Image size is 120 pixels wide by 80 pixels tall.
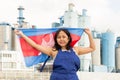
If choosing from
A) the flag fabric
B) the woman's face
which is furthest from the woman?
the flag fabric

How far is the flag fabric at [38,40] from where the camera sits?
15.3 ft

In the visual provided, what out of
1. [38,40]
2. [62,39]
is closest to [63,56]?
[62,39]

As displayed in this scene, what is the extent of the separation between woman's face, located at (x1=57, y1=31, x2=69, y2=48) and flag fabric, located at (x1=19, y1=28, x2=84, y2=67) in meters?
0.36

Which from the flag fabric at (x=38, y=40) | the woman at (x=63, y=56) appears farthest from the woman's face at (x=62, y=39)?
the flag fabric at (x=38, y=40)

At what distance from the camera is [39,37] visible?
15.8ft

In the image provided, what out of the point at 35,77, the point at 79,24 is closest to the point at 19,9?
the point at 79,24

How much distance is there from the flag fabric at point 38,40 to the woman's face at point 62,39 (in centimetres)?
36

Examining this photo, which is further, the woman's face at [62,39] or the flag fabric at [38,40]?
the flag fabric at [38,40]

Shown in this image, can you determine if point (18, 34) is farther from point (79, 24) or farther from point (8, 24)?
point (79, 24)

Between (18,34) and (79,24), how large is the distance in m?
117

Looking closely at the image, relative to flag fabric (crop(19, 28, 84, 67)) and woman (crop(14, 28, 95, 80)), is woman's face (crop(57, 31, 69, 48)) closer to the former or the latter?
woman (crop(14, 28, 95, 80))

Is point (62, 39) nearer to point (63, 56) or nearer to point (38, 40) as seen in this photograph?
point (63, 56)

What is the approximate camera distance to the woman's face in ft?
13.9

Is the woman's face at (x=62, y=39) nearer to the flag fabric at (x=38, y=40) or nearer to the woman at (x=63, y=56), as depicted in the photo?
the woman at (x=63, y=56)
